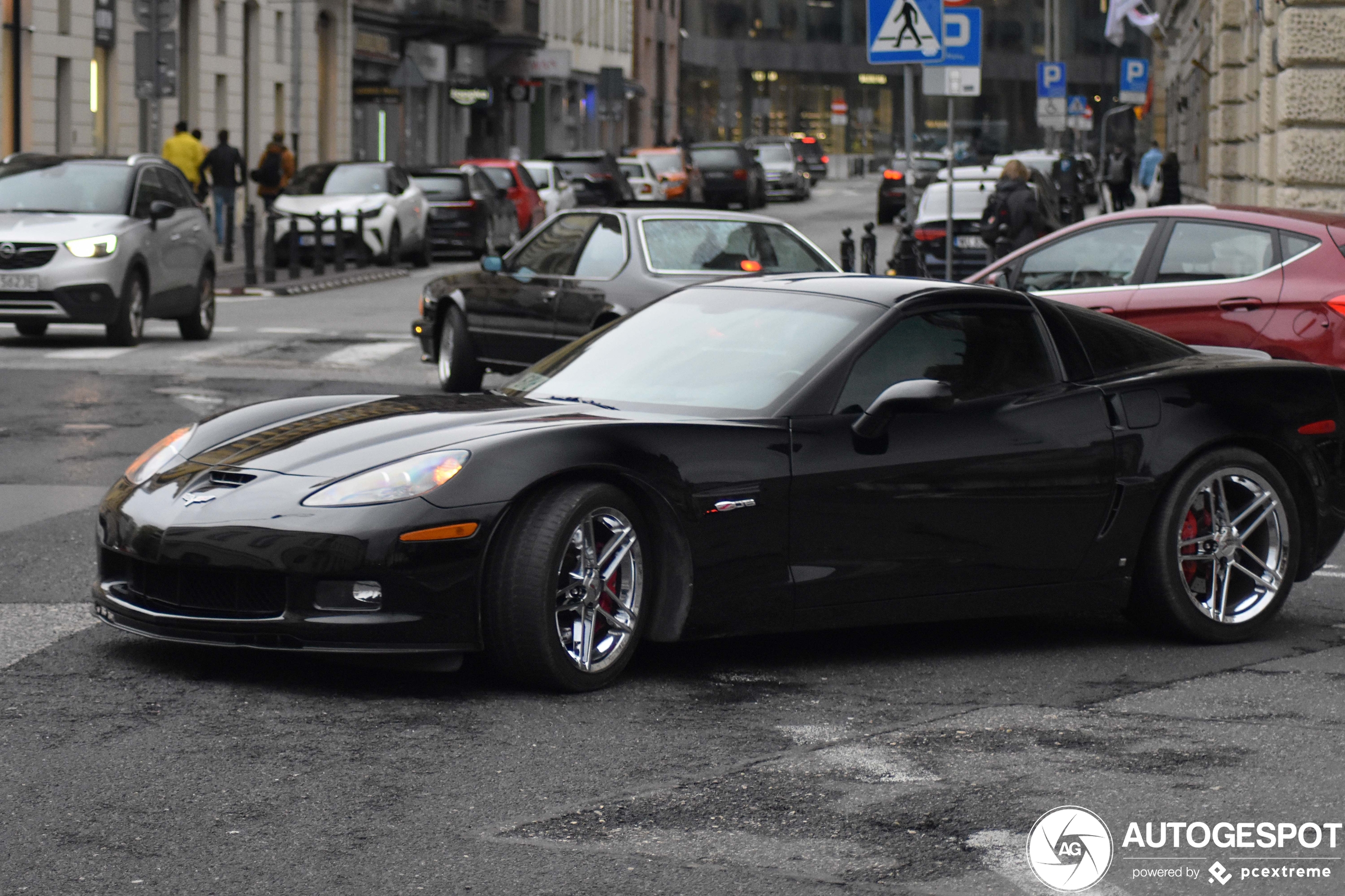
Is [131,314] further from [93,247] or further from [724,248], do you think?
[724,248]

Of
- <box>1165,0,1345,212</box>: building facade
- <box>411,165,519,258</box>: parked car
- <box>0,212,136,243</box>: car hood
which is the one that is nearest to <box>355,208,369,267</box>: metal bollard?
<box>411,165,519,258</box>: parked car

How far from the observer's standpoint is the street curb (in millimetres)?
25578

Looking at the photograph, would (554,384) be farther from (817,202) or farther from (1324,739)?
(817,202)

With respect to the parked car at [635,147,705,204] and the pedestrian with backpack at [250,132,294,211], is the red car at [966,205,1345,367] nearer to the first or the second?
the pedestrian with backpack at [250,132,294,211]

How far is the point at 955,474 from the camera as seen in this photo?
262 inches

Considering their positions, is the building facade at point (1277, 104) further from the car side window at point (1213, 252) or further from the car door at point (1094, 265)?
the car side window at point (1213, 252)

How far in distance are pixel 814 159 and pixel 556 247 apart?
81.5 m

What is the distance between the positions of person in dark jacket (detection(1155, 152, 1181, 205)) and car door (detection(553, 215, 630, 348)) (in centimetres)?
1944

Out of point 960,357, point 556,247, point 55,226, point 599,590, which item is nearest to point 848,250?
point 55,226

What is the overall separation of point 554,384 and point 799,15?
108663mm

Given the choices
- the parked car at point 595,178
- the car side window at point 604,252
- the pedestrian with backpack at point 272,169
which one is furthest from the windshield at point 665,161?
the car side window at point 604,252

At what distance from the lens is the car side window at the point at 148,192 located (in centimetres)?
1862

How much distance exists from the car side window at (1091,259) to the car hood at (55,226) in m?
8.56

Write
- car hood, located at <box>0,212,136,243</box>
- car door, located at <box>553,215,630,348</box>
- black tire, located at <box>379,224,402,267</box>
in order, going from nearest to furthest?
car door, located at <box>553,215,630,348</box>, car hood, located at <box>0,212,136,243</box>, black tire, located at <box>379,224,402,267</box>
